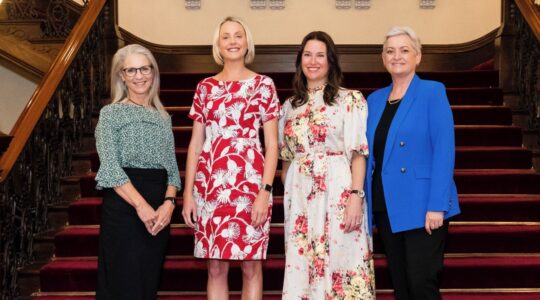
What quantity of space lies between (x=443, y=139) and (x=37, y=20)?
5.31 m

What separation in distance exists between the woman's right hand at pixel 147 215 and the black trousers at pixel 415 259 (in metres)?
1.06

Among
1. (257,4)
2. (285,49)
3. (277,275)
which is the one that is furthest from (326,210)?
(257,4)

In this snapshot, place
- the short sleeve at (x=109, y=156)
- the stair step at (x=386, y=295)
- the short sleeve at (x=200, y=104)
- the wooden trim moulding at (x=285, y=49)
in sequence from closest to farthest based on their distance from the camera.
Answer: the short sleeve at (x=109, y=156), the short sleeve at (x=200, y=104), the stair step at (x=386, y=295), the wooden trim moulding at (x=285, y=49)

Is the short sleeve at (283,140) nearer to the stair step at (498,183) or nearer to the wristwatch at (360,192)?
the wristwatch at (360,192)

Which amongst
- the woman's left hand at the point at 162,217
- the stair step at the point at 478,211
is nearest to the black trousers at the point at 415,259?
the woman's left hand at the point at 162,217

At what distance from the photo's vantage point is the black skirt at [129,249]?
3080mm

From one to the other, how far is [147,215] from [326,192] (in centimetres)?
83

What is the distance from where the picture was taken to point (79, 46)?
5609mm

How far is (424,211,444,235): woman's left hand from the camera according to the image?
313 centimetres

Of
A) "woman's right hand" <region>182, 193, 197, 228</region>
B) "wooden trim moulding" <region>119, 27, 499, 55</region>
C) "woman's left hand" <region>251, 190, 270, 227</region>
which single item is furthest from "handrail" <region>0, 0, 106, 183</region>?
"wooden trim moulding" <region>119, 27, 499, 55</region>

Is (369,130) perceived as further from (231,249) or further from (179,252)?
(179,252)

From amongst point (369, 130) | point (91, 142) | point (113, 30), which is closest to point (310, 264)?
point (369, 130)

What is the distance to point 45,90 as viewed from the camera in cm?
503

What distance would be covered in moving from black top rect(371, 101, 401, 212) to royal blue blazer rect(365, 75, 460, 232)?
4 cm
